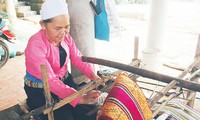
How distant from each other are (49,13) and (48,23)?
106mm

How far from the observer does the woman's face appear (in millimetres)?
2005

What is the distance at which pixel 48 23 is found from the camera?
2033mm

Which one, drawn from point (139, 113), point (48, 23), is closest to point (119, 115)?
point (139, 113)

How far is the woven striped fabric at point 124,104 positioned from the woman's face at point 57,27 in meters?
0.74

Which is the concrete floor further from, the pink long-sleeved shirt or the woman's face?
the woman's face

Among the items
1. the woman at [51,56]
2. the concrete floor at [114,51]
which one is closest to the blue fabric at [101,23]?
the woman at [51,56]

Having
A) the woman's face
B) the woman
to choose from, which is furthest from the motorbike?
the woman's face

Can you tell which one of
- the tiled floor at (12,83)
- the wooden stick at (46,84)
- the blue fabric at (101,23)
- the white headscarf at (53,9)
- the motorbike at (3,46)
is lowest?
the tiled floor at (12,83)

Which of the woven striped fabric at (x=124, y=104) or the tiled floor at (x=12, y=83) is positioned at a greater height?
the woven striped fabric at (x=124, y=104)

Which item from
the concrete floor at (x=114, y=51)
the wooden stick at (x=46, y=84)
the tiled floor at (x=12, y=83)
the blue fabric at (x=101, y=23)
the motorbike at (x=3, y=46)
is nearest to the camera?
the wooden stick at (x=46, y=84)

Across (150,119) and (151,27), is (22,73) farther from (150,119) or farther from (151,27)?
(150,119)

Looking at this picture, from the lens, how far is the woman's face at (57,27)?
2.00 metres

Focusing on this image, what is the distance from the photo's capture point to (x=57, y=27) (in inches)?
79.8

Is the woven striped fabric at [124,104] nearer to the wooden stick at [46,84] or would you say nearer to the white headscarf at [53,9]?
the wooden stick at [46,84]
